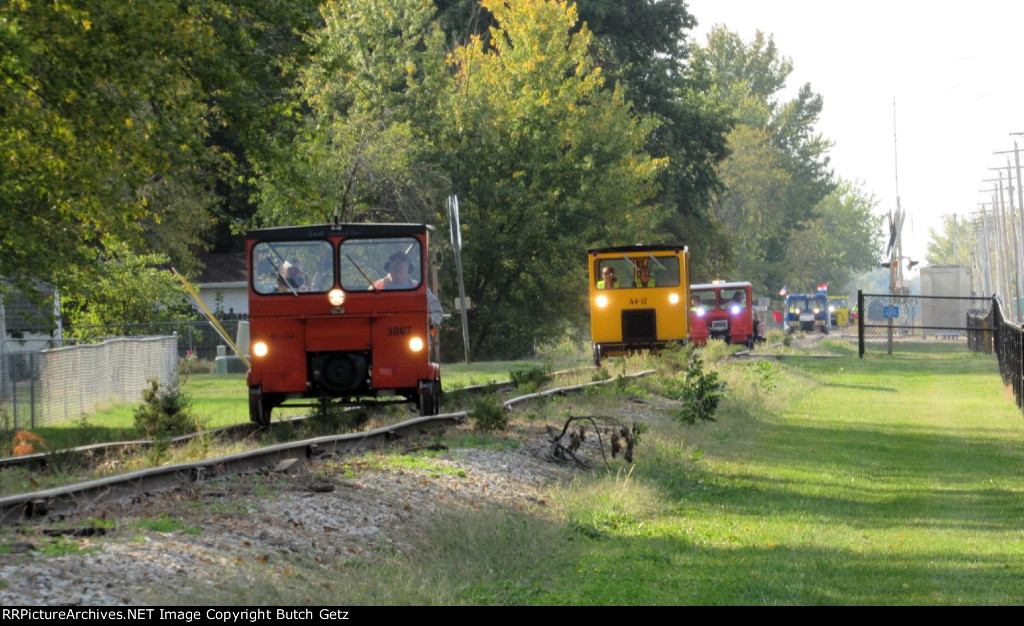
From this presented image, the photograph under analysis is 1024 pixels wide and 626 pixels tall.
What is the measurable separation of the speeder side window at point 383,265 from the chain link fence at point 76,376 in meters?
4.52

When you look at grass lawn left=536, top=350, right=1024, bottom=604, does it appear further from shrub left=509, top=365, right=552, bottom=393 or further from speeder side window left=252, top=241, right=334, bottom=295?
speeder side window left=252, top=241, right=334, bottom=295

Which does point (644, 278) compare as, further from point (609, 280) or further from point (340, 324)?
point (340, 324)

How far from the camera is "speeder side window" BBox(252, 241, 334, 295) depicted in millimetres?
16688

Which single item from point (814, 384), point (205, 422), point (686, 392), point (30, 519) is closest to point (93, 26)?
point (205, 422)

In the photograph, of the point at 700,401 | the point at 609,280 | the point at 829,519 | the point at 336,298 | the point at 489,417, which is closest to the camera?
the point at 829,519

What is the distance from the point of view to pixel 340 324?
16547 mm

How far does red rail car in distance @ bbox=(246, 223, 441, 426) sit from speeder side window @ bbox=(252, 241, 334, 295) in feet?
0.04

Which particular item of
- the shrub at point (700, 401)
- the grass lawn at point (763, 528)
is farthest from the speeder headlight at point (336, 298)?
the shrub at point (700, 401)

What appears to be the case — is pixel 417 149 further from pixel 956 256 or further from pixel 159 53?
pixel 956 256

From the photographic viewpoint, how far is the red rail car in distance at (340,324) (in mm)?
16531

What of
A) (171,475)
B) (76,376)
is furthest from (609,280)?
(171,475)

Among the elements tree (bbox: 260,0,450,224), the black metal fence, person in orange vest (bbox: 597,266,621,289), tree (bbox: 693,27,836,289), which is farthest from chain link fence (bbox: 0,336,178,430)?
tree (bbox: 693,27,836,289)

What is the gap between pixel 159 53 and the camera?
16328 millimetres

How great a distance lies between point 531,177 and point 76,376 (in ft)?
77.0
